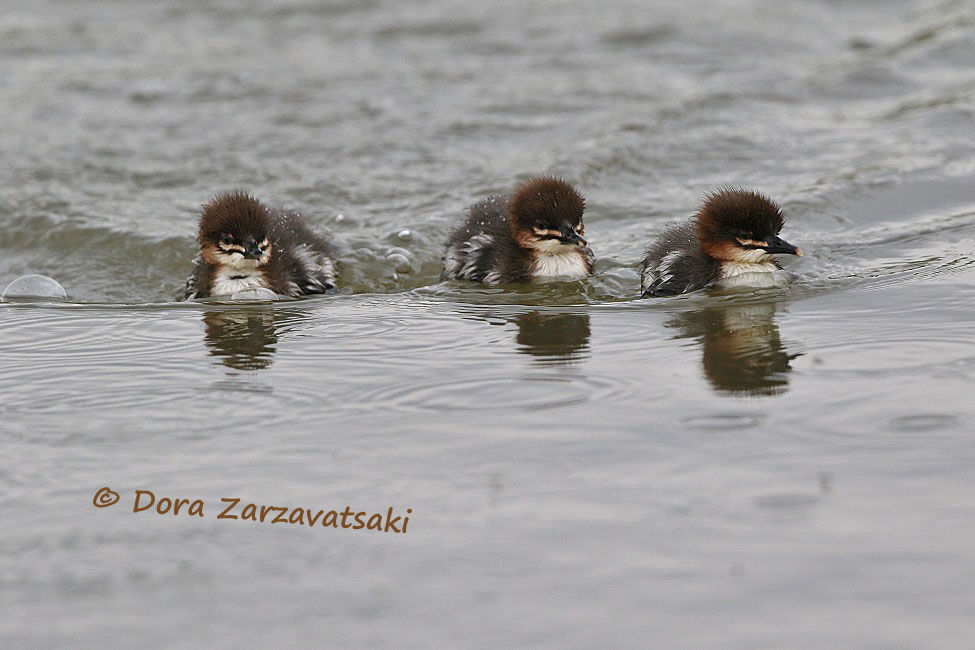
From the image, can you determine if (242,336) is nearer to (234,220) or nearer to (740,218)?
(234,220)

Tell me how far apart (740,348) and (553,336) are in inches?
27.6

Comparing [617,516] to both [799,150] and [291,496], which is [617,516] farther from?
[799,150]

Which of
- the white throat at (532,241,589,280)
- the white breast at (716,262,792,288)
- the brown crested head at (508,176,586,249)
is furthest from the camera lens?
the white throat at (532,241,589,280)

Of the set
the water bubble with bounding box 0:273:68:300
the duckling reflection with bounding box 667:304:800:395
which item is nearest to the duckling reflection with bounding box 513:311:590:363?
the duckling reflection with bounding box 667:304:800:395

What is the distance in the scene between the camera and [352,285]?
21.4ft

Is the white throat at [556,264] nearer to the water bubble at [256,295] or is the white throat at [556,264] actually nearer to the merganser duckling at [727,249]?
the merganser duckling at [727,249]

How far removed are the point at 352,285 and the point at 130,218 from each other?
1.68 m

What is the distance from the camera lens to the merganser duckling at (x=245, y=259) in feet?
19.6

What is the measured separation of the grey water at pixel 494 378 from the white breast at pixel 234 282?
20 centimetres

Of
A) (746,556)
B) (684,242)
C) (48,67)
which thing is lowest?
(746,556)

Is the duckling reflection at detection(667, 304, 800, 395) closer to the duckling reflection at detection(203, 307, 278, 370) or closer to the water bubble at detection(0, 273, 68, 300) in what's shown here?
the duckling reflection at detection(203, 307, 278, 370)

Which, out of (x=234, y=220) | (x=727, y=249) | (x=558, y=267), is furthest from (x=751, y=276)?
(x=234, y=220)

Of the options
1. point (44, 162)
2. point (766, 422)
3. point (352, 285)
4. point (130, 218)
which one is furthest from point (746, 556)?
point (44, 162)

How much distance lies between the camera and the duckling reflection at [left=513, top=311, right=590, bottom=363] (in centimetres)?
480
